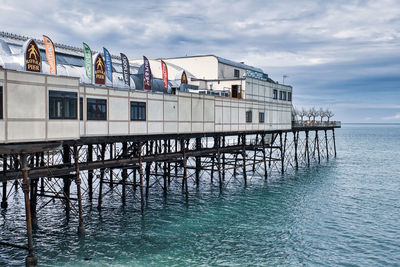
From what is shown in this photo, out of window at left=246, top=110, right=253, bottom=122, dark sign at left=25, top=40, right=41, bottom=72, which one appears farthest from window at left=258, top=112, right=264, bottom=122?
dark sign at left=25, top=40, right=41, bottom=72

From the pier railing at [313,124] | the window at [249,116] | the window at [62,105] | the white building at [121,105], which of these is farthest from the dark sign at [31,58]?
the pier railing at [313,124]

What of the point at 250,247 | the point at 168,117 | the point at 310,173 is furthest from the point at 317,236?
the point at 310,173

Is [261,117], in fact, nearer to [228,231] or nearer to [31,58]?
[228,231]

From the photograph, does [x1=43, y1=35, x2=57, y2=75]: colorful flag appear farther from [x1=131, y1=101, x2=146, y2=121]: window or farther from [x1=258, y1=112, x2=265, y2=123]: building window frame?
[x1=258, y1=112, x2=265, y2=123]: building window frame

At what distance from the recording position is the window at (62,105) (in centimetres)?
2164

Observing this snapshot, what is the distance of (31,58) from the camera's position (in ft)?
76.3

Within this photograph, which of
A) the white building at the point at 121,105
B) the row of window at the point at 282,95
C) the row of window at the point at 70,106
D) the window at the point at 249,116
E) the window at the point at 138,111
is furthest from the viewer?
the row of window at the point at 282,95

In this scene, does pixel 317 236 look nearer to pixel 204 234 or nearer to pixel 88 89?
pixel 204 234

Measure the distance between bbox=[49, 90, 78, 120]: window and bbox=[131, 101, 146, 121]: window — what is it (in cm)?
603

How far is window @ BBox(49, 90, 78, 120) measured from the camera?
21.6 m

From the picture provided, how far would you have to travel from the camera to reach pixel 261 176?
52562 mm

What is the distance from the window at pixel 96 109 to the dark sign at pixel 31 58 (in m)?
3.90

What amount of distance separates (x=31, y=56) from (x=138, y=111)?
874 cm

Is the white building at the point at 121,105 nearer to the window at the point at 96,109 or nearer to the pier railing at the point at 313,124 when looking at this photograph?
the window at the point at 96,109
